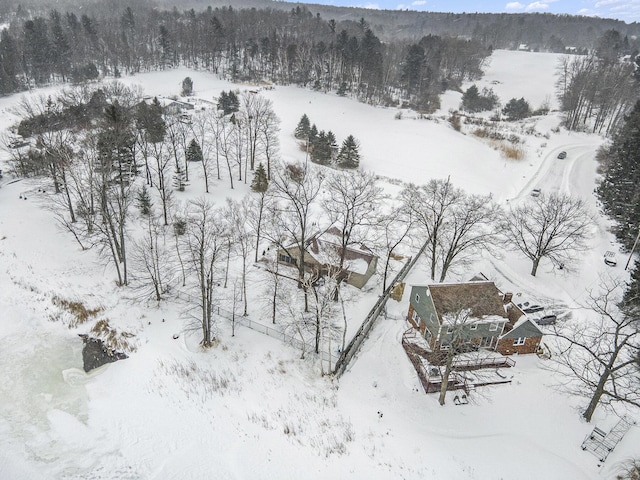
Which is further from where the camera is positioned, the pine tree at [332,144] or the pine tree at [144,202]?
the pine tree at [332,144]

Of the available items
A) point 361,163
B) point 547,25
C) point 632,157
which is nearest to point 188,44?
point 361,163

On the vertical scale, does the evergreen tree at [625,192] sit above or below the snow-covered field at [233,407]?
above

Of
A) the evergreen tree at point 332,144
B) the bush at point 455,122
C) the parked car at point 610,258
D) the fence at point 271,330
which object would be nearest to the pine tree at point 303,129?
the evergreen tree at point 332,144

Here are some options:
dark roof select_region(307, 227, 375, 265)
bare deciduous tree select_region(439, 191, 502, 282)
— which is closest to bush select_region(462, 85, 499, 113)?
bare deciduous tree select_region(439, 191, 502, 282)

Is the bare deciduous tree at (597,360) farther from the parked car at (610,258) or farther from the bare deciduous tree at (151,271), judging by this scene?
the bare deciduous tree at (151,271)

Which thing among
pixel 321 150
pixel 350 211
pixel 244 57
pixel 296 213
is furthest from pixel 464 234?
pixel 244 57

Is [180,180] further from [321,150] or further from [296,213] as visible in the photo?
[321,150]
